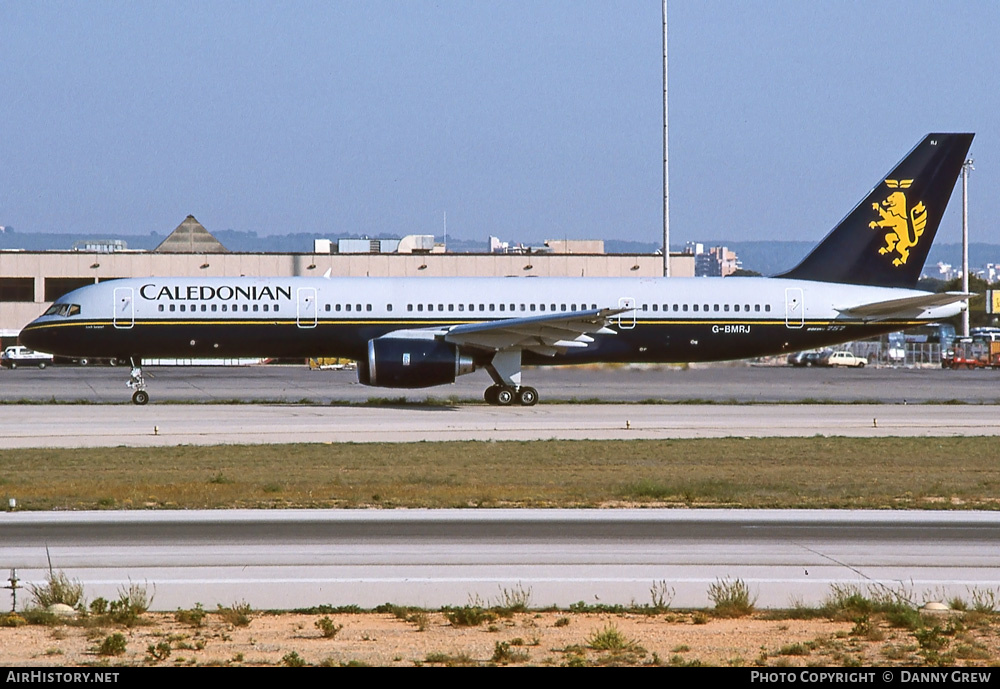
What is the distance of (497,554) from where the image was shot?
14758 mm

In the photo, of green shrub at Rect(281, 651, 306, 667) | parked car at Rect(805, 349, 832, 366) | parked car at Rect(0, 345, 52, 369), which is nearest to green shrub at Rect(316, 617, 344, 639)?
green shrub at Rect(281, 651, 306, 667)

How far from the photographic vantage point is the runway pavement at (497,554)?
42.0 ft

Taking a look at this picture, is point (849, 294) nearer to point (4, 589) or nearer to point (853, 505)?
point (853, 505)

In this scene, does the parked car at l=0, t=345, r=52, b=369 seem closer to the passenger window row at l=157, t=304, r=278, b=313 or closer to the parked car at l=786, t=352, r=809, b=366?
the passenger window row at l=157, t=304, r=278, b=313

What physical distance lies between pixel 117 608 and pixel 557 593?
4411mm

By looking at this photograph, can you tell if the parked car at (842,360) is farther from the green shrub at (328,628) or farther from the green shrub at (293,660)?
the green shrub at (293,660)

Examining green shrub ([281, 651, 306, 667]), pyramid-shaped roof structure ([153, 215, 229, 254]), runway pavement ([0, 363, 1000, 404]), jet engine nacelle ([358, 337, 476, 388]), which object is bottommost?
runway pavement ([0, 363, 1000, 404])

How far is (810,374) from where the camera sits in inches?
2645

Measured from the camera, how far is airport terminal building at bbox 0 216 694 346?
300ft

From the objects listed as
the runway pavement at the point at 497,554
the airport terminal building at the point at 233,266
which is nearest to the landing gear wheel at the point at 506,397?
the runway pavement at the point at 497,554

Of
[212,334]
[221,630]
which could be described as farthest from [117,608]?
[212,334]

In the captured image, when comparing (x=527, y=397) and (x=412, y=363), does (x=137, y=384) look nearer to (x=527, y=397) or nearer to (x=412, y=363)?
(x=412, y=363)

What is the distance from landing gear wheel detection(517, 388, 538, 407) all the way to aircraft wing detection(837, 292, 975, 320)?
35.8 feet

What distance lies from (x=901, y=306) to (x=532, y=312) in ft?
40.4
